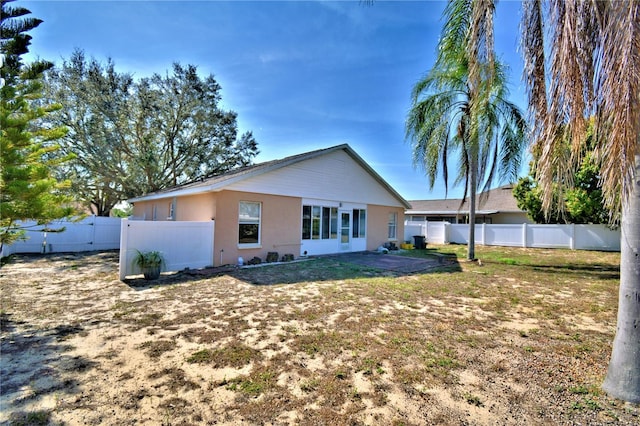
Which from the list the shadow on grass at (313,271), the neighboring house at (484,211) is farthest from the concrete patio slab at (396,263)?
the neighboring house at (484,211)

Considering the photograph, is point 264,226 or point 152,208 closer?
point 264,226

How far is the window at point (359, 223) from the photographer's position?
15.4 m

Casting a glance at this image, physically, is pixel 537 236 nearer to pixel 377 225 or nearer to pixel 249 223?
pixel 377 225

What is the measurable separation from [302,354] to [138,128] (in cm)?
2087

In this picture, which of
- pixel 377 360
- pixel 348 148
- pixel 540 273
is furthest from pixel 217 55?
pixel 540 273

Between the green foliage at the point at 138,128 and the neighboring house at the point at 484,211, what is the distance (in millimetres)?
16189

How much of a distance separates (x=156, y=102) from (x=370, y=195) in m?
15.1

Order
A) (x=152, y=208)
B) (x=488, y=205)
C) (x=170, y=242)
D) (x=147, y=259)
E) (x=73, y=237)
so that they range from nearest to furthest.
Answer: (x=147, y=259) < (x=170, y=242) < (x=73, y=237) < (x=152, y=208) < (x=488, y=205)

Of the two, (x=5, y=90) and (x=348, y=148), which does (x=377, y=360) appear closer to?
(x=5, y=90)

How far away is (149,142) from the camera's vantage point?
64.7 feet

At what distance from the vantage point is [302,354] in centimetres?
382

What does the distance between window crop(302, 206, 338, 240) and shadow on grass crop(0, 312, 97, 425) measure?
905 centimetres

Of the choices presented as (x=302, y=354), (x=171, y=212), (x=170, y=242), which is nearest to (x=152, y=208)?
(x=171, y=212)

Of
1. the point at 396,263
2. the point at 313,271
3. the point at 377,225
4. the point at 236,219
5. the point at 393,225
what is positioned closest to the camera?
the point at 313,271
